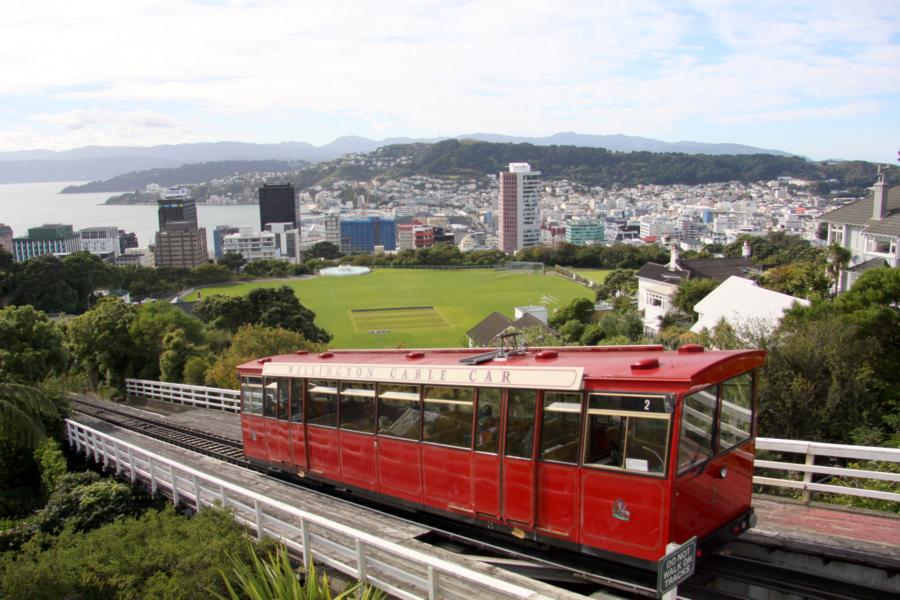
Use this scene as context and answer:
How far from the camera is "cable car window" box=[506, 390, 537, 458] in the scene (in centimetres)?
831

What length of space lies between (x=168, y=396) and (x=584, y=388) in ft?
73.2

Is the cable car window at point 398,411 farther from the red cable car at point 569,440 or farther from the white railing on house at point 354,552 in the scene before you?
the white railing on house at point 354,552

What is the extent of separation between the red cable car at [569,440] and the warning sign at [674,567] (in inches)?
60.5

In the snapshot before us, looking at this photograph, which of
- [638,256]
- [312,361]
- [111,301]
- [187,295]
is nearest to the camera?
[312,361]

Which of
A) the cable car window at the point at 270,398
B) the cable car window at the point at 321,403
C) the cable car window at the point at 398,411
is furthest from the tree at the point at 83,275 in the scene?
the cable car window at the point at 398,411

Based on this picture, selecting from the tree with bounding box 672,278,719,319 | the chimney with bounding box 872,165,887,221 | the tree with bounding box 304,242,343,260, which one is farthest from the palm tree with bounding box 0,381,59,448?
the tree with bounding box 304,242,343,260

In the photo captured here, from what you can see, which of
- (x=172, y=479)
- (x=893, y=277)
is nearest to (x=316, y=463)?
(x=172, y=479)

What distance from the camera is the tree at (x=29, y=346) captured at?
79.1 ft

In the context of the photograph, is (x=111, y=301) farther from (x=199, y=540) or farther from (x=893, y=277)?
(x=893, y=277)

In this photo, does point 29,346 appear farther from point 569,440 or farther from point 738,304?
point 738,304

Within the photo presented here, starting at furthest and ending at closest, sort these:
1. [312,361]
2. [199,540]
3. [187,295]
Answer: [187,295]
[312,361]
[199,540]

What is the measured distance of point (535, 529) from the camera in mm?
8242

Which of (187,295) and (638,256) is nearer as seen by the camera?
(187,295)

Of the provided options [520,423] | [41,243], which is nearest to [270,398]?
[520,423]
